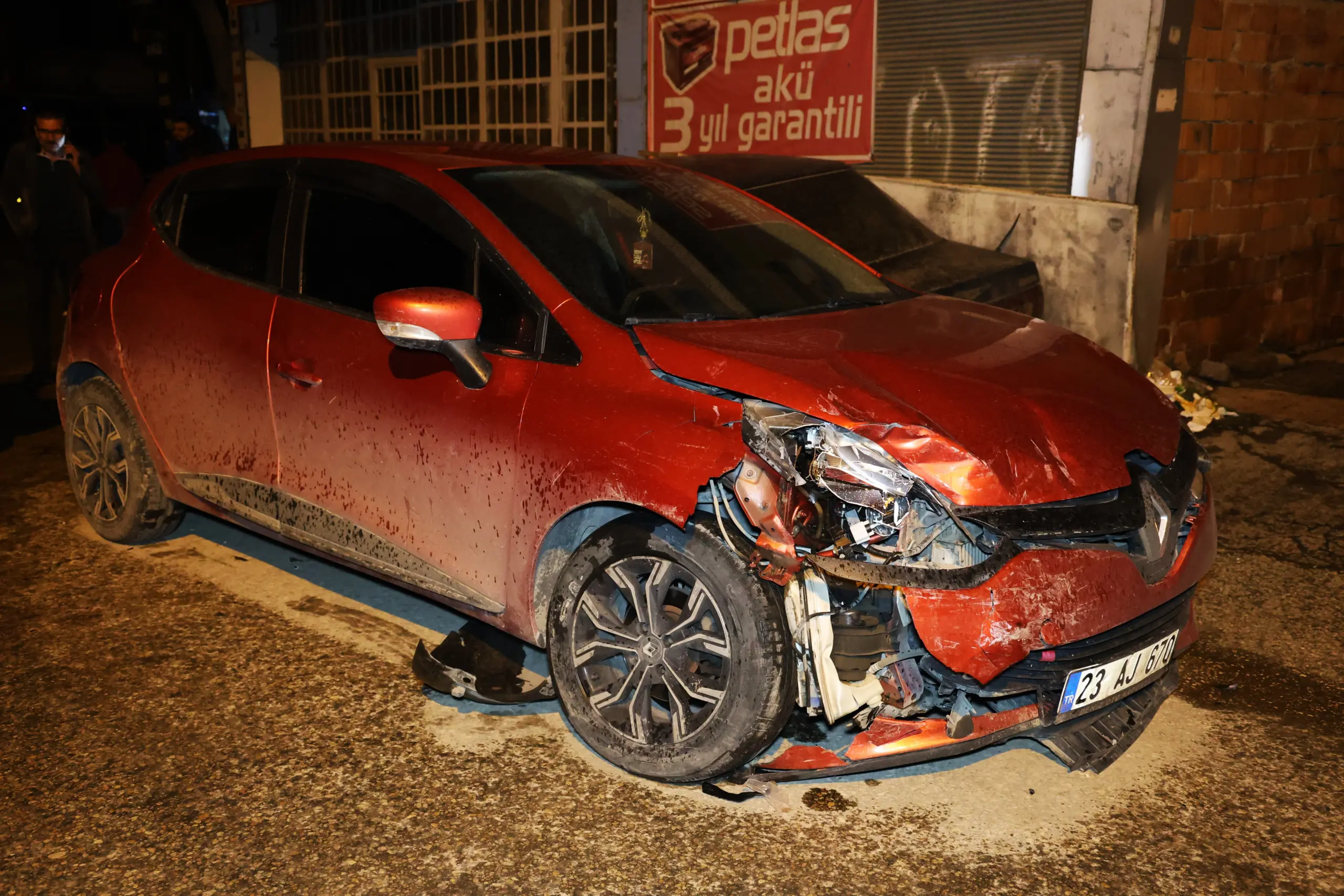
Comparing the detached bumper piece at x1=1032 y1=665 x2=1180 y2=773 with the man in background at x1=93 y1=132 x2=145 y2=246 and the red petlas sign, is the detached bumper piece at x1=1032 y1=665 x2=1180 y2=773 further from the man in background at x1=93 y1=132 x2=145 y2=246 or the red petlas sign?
the man in background at x1=93 y1=132 x2=145 y2=246

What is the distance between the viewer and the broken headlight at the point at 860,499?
314 cm

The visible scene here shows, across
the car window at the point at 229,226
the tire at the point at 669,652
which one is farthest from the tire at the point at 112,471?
the tire at the point at 669,652

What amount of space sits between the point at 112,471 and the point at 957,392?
3682mm

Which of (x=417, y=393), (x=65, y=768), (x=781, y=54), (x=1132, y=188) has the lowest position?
(x=65, y=768)

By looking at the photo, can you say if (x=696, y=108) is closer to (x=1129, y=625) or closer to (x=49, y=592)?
(x=49, y=592)

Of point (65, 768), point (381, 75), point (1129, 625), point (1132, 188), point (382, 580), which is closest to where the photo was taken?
point (1129, 625)

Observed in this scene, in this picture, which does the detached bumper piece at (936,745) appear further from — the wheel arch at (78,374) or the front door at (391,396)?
the wheel arch at (78,374)

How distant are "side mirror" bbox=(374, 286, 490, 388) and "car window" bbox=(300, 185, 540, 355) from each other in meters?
0.12

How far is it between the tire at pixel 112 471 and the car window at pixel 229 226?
791 mm

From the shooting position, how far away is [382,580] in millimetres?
4191

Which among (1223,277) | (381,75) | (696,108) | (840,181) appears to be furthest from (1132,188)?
(381,75)

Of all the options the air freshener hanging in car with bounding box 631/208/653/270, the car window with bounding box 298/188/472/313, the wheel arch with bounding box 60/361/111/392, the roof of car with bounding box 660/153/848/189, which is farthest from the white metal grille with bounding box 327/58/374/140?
the air freshener hanging in car with bounding box 631/208/653/270

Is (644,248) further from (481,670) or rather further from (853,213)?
(853,213)

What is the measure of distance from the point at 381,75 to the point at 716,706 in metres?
14.4
